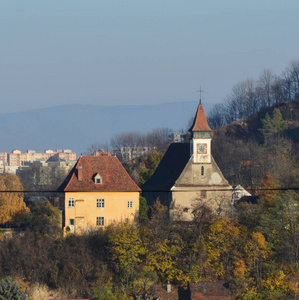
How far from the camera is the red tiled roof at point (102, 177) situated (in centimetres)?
5997

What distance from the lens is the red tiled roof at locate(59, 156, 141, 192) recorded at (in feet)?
197

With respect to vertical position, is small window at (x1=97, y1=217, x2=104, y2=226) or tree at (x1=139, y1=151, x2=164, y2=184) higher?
tree at (x1=139, y1=151, x2=164, y2=184)

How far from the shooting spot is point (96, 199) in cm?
5975

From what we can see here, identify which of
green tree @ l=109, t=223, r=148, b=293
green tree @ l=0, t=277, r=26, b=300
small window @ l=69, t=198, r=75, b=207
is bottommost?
green tree @ l=0, t=277, r=26, b=300

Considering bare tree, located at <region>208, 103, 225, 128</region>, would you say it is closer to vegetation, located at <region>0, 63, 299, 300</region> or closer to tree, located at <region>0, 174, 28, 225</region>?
tree, located at <region>0, 174, 28, 225</region>

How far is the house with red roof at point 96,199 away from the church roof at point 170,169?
297 inches

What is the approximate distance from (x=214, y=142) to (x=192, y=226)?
52018mm

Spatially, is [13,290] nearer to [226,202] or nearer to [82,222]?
[82,222]

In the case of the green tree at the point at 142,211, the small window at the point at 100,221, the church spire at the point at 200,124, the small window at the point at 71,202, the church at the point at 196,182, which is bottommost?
the small window at the point at 100,221

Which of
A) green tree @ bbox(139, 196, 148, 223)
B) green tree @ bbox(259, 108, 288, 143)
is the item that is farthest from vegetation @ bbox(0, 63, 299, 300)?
green tree @ bbox(259, 108, 288, 143)

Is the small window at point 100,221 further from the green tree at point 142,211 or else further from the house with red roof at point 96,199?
the green tree at point 142,211

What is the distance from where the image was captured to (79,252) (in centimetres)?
5241

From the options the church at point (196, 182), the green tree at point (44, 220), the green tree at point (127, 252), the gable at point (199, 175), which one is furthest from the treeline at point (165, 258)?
the gable at point (199, 175)

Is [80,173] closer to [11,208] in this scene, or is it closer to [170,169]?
[11,208]
